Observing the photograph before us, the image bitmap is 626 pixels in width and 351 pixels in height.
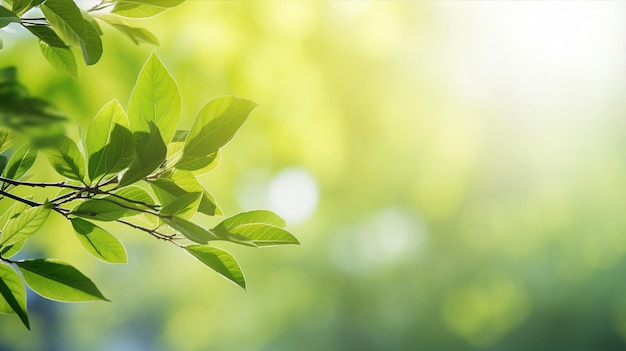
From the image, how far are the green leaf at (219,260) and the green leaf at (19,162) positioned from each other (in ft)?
0.48

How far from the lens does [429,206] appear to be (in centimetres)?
572

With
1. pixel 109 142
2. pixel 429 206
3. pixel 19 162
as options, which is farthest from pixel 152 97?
pixel 429 206

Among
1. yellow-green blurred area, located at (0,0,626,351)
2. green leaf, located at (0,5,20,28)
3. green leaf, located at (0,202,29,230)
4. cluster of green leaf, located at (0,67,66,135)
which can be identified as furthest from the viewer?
yellow-green blurred area, located at (0,0,626,351)

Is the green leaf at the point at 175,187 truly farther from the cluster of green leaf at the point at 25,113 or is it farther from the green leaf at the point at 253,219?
the cluster of green leaf at the point at 25,113

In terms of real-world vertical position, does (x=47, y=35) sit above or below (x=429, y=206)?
below

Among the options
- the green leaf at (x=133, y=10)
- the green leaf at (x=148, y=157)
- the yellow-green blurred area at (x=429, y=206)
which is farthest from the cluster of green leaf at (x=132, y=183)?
the yellow-green blurred area at (x=429, y=206)

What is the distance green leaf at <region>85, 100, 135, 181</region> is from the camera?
13.5 inches

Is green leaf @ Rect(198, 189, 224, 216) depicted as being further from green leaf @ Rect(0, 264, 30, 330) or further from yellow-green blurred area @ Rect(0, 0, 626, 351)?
yellow-green blurred area @ Rect(0, 0, 626, 351)

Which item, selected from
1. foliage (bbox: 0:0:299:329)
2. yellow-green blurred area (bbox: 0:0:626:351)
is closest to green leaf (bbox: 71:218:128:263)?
foliage (bbox: 0:0:299:329)

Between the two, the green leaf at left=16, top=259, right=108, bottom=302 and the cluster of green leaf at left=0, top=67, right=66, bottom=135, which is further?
the green leaf at left=16, top=259, right=108, bottom=302

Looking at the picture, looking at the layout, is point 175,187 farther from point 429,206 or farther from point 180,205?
point 429,206

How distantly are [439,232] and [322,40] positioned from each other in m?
2.42

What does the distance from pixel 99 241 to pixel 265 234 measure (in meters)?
0.12

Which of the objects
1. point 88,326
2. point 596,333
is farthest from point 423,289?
point 88,326
